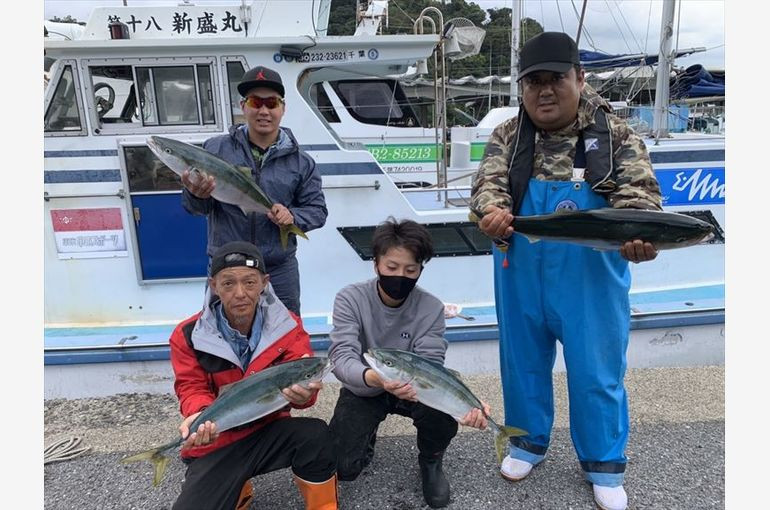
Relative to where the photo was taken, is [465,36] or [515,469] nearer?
[515,469]

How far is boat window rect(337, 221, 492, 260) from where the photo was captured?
14.8ft

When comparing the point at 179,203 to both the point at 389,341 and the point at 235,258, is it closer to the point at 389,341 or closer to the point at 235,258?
the point at 235,258

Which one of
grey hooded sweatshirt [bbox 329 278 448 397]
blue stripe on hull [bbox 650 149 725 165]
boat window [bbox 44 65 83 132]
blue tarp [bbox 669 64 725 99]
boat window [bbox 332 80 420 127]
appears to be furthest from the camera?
blue tarp [bbox 669 64 725 99]

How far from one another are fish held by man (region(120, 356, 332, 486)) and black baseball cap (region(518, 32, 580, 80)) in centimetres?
158

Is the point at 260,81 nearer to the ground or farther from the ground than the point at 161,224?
farther from the ground

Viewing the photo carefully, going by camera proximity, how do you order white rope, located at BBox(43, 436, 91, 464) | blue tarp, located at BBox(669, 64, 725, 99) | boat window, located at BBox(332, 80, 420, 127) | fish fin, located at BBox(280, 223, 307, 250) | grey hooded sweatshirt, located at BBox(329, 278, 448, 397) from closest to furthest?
1. grey hooded sweatshirt, located at BBox(329, 278, 448, 397)
2. fish fin, located at BBox(280, 223, 307, 250)
3. white rope, located at BBox(43, 436, 91, 464)
4. boat window, located at BBox(332, 80, 420, 127)
5. blue tarp, located at BBox(669, 64, 725, 99)

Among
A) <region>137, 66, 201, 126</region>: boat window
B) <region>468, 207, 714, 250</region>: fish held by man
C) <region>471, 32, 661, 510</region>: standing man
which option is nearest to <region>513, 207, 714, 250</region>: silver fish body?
<region>468, 207, 714, 250</region>: fish held by man

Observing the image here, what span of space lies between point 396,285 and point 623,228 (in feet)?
3.42

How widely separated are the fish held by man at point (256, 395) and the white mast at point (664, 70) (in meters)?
4.31

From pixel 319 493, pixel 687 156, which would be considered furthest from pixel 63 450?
pixel 687 156

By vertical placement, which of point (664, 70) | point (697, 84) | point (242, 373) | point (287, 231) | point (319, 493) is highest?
Answer: point (697, 84)

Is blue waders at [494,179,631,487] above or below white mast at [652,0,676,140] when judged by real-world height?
below

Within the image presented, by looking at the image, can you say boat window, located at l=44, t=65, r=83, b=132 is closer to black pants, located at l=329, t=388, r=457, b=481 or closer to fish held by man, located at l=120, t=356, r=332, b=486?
fish held by man, located at l=120, t=356, r=332, b=486

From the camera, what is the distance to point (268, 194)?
114 inches
